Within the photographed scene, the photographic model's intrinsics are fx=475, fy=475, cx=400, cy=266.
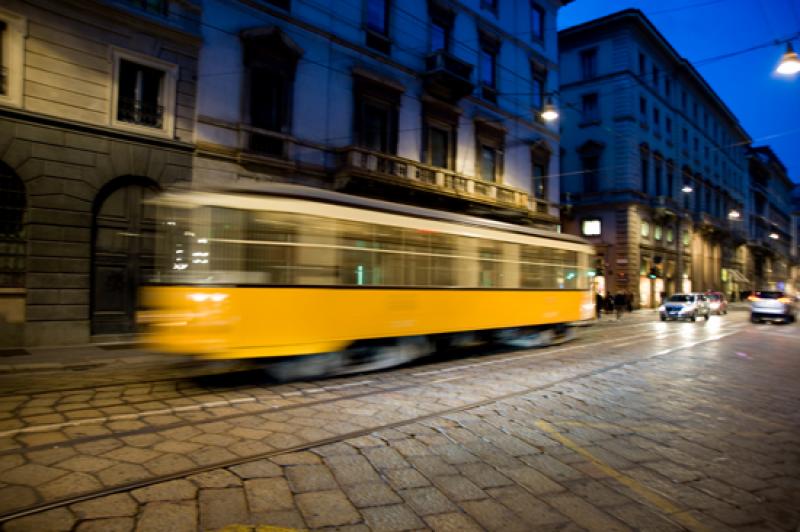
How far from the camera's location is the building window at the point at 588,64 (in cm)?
3462

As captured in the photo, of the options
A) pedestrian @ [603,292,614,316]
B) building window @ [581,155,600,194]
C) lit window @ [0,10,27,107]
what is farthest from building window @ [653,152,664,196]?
lit window @ [0,10,27,107]

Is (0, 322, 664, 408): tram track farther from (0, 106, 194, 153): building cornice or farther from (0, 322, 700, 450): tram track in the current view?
(0, 106, 194, 153): building cornice

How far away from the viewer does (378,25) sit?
60.3 feet

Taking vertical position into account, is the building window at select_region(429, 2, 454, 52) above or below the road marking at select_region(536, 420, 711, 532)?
above

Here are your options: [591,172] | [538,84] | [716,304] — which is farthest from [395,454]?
[716,304]

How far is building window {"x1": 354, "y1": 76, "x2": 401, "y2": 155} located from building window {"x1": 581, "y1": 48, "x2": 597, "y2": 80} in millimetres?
22586

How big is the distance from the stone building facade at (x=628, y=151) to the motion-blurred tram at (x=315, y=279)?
20903mm

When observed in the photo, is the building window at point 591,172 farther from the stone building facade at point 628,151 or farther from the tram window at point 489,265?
the tram window at point 489,265

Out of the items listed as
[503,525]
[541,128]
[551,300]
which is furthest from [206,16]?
[541,128]

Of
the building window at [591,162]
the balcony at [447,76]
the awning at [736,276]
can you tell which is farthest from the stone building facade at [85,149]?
the awning at [736,276]

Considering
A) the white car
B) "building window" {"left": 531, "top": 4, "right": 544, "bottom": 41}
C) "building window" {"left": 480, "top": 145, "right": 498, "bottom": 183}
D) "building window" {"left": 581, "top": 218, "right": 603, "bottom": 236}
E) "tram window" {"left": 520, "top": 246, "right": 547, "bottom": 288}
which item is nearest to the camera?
"tram window" {"left": 520, "top": 246, "right": 547, "bottom": 288}

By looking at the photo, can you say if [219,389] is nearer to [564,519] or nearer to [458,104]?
[564,519]

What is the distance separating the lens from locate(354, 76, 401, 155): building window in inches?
684

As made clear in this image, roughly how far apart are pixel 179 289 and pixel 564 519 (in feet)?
19.3
